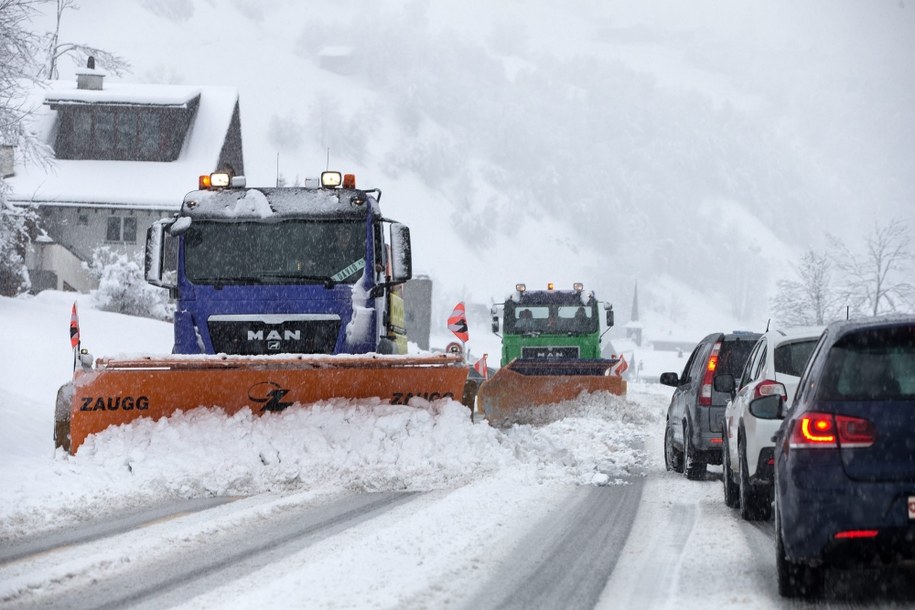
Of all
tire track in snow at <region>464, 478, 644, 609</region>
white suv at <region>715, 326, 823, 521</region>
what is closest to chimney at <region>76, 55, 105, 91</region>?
white suv at <region>715, 326, 823, 521</region>

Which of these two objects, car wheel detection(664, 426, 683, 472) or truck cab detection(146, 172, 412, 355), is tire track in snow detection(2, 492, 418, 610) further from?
car wheel detection(664, 426, 683, 472)

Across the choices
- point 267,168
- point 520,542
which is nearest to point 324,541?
point 520,542

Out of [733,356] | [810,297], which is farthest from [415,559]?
[810,297]

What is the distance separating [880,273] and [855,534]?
63.1m

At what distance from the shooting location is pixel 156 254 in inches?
524

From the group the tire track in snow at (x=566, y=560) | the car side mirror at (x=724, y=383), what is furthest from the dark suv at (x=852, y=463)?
the car side mirror at (x=724, y=383)

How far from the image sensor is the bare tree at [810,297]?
216ft

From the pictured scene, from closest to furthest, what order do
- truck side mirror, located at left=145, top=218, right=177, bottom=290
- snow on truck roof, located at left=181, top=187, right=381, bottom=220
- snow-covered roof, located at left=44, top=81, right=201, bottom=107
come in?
truck side mirror, located at left=145, top=218, right=177, bottom=290, snow on truck roof, located at left=181, top=187, right=381, bottom=220, snow-covered roof, located at left=44, top=81, right=201, bottom=107

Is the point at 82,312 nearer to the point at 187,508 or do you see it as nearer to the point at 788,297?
the point at 187,508

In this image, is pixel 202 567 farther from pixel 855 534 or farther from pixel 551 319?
pixel 551 319

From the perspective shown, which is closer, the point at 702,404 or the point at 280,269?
the point at 702,404

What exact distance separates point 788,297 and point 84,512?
6175 centimetres

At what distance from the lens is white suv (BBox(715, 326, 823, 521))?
341 inches

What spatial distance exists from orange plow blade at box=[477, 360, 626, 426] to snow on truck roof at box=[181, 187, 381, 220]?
23.0 feet
